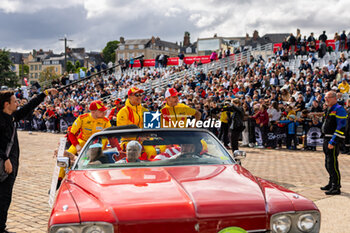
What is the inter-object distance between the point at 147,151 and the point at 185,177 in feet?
3.20

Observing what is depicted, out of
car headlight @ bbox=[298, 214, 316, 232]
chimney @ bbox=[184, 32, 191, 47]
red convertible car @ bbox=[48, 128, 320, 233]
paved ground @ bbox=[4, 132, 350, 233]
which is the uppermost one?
chimney @ bbox=[184, 32, 191, 47]

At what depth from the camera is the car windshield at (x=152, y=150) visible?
4.30 meters

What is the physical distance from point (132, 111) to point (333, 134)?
3.81m

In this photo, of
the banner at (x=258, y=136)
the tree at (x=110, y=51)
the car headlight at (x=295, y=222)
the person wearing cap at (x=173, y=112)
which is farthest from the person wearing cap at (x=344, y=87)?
the tree at (x=110, y=51)

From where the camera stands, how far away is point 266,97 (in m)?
19.3

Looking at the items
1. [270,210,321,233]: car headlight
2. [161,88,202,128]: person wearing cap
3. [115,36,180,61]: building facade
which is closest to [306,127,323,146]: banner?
[161,88,202,128]: person wearing cap

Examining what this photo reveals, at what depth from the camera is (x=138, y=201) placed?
3.08m

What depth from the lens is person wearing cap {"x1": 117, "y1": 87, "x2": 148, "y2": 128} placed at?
288 inches

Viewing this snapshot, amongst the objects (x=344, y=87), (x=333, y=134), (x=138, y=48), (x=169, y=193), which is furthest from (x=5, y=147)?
(x=138, y=48)

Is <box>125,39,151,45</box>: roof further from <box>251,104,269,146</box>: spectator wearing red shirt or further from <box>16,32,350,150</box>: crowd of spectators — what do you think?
<box>251,104,269,146</box>: spectator wearing red shirt

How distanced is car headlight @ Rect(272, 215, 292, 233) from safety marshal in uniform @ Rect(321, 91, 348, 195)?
476cm

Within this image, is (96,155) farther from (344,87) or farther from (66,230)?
(344,87)

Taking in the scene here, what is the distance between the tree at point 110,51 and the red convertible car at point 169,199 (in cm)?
12359

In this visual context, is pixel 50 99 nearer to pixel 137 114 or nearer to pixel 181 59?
pixel 181 59
